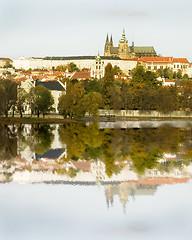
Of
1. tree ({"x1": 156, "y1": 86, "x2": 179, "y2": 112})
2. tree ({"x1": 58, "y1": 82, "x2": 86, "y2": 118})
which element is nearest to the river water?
tree ({"x1": 58, "y1": 82, "x2": 86, "y2": 118})

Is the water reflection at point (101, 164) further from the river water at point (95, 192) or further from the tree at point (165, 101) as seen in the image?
the tree at point (165, 101)

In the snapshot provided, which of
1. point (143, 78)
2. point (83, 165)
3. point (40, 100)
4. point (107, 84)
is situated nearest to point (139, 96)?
point (107, 84)

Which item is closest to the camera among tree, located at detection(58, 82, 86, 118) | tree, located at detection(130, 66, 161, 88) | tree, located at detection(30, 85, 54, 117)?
tree, located at detection(30, 85, 54, 117)

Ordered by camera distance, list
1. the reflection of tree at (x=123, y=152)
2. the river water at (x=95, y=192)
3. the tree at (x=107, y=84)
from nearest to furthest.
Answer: the river water at (x=95, y=192) < the reflection of tree at (x=123, y=152) < the tree at (x=107, y=84)

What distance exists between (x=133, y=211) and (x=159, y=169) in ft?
28.4

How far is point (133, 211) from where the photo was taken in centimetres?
1834

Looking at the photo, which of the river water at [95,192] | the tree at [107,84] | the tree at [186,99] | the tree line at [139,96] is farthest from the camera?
the tree at [107,84]

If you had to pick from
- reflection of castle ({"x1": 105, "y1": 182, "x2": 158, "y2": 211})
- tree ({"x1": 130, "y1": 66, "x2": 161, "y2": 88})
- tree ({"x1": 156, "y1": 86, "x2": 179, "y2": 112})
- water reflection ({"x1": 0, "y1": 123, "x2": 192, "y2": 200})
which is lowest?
tree ({"x1": 156, "y1": 86, "x2": 179, "y2": 112})

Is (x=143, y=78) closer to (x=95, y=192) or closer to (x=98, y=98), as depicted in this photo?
(x=98, y=98)

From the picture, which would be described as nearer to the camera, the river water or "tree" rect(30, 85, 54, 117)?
the river water

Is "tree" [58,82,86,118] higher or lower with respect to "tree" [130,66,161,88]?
lower

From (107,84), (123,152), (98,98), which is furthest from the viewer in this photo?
(107,84)

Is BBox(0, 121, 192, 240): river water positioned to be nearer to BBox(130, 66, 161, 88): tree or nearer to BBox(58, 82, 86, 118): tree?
BBox(58, 82, 86, 118): tree

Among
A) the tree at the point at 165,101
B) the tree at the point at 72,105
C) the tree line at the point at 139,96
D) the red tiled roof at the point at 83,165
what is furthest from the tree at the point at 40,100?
the red tiled roof at the point at 83,165
